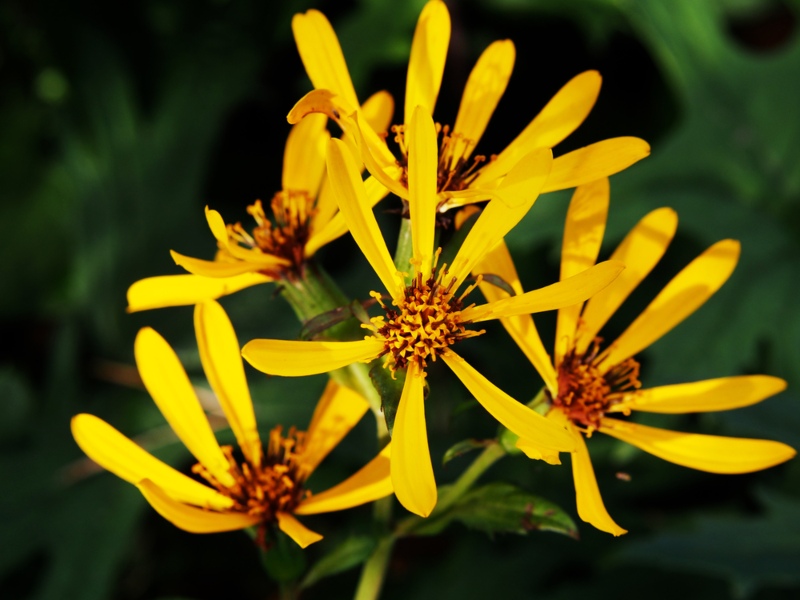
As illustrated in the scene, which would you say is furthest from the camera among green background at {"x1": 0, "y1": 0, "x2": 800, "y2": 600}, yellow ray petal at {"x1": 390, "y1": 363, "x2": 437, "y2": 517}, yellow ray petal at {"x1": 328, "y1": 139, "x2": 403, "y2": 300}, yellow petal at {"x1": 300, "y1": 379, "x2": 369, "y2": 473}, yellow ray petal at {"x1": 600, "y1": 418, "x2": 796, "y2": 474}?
green background at {"x1": 0, "y1": 0, "x2": 800, "y2": 600}

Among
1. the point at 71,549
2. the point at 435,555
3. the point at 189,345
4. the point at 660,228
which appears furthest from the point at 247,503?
the point at 435,555

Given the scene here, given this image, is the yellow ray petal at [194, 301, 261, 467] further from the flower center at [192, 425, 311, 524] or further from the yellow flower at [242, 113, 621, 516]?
the yellow flower at [242, 113, 621, 516]

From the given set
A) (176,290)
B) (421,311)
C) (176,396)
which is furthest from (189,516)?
(421,311)

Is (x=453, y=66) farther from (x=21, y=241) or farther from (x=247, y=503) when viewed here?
(x=247, y=503)

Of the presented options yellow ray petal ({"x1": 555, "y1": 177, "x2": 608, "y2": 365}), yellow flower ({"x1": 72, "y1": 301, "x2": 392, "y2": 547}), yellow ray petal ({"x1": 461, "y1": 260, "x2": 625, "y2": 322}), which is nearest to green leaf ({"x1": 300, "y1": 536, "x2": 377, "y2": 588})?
yellow flower ({"x1": 72, "y1": 301, "x2": 392, "y2": 547})

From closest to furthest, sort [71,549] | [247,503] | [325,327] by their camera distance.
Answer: [325,327]
[247,503]
[71,549]

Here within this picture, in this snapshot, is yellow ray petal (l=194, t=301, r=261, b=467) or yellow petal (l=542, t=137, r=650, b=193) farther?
yellow ray petal (l=194, t=301, r=261, b=467)

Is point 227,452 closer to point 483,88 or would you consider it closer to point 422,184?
point 422,184
